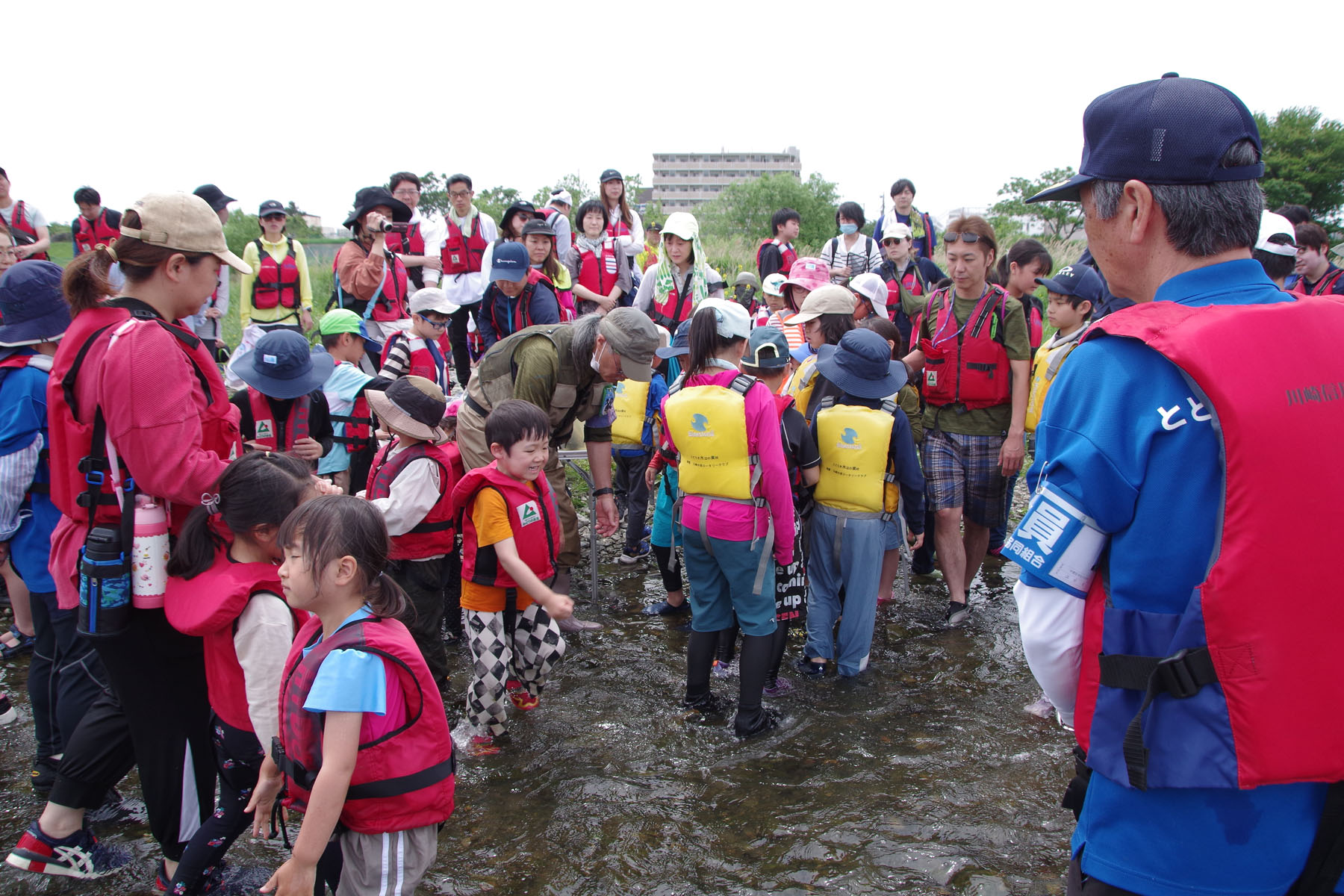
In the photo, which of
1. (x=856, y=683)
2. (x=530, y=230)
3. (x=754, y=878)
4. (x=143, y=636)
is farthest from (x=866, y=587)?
(x=530, y=230)

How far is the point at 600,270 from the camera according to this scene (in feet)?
29.9

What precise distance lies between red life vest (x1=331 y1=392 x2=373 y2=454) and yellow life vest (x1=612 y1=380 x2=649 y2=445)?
1.75 meters

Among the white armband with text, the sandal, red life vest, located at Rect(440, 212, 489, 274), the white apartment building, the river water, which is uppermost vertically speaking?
the white apartment building

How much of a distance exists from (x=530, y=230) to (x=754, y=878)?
5.97m

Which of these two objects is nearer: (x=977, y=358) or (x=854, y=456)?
(x=854, y=456)

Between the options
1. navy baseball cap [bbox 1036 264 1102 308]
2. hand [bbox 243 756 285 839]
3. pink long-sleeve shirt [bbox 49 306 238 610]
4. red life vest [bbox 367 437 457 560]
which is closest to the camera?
hand [bbox 243 756 285 839]

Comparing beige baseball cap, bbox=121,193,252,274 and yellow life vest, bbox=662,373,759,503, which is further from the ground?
beige baseball cap, bbox=121,193,252,274

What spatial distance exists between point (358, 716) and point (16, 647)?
428cm

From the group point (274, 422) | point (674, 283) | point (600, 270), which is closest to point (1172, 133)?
point (274, 422)

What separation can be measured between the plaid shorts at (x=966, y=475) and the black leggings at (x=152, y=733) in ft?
13.8

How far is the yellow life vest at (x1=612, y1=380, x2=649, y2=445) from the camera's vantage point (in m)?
6.27

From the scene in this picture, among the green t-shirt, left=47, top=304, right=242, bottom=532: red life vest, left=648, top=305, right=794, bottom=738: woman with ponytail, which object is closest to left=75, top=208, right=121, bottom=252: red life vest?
left=47, top=304, right=242, bottom=532: red life vest

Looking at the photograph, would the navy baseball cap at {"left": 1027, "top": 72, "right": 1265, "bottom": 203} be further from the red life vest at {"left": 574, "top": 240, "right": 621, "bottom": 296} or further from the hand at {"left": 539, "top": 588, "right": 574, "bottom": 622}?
the red life vest at {"left": 574, "top": 240, "right": 621, "bottom": 296}

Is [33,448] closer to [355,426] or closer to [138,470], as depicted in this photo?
[138,470]
